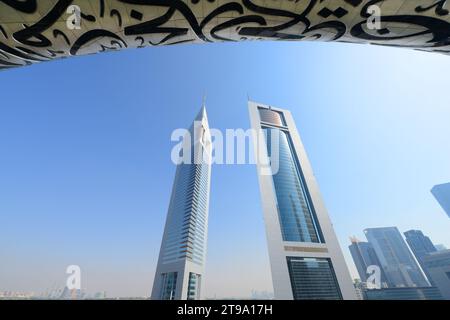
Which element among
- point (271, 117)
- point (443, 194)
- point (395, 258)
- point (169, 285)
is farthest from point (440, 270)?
point (169, 285)

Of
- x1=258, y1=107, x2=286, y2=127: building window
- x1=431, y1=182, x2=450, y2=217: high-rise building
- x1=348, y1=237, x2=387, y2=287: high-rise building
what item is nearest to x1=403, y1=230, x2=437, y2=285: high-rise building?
x1=348, y1=237, x2=387, y2=287: high-rise building

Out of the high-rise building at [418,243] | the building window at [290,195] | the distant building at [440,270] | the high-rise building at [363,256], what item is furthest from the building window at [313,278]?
the high-rise building at [418,243]

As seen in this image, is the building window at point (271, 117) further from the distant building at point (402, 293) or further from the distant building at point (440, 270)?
the distant building at point (440, 270)

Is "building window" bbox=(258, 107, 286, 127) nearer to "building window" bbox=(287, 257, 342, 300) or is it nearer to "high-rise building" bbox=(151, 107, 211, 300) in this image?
"high-rise building" bbox=(151, 107, 211, 300)

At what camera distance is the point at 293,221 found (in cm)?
6397

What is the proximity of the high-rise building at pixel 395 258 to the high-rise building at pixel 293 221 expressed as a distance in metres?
61.8

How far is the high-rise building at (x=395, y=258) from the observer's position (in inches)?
3899

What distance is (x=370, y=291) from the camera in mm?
87438

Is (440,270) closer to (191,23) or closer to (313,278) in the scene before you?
(313,278)

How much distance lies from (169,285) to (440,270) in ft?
349

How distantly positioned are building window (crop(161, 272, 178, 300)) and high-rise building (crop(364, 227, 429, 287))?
328ft

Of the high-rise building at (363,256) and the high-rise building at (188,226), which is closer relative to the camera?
the high-rise building at (188,226)

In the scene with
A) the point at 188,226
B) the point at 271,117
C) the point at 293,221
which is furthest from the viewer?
the point at 271,117

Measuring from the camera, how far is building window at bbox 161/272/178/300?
2828 inches
